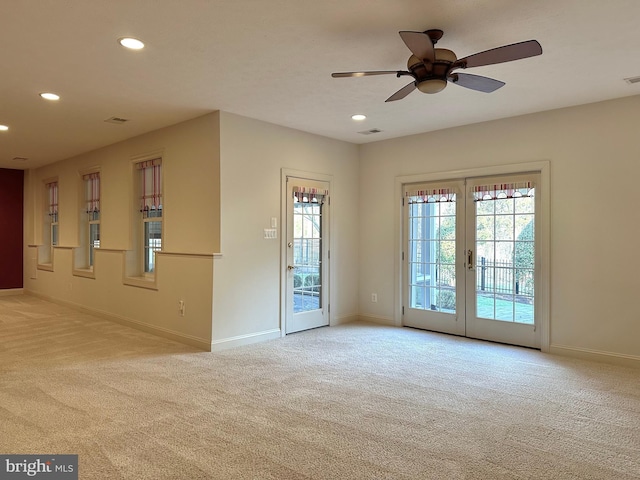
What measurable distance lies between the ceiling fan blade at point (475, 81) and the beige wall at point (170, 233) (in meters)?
2.74

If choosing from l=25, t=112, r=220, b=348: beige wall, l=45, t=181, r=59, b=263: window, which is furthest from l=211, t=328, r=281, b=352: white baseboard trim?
l=45, t=181, r=59, b=263: window

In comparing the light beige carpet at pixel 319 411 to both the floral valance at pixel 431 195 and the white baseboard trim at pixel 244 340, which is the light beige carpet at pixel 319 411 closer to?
the white baseboard trim at pixel 244 340

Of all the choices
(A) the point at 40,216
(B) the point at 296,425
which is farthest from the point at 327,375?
(A) the point at 40,216

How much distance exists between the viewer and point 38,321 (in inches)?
249

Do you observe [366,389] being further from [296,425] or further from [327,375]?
[296,425]

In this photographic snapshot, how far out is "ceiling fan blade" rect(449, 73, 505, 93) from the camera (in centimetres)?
306

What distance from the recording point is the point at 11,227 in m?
9.25

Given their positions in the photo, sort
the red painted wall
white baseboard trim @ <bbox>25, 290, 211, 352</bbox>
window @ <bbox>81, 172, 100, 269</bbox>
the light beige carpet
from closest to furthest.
A: the light beige carpet, white baseboard trim @ <bbox>25, 290, 211, 352</bbox>, window @ <bbox>81, 172, 100, 269</bbox>, the red painted wall

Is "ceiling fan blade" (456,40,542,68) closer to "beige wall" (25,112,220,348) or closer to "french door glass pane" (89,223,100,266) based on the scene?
"beige wall" (25,112,220,348)

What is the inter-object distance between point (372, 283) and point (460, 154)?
2204 mm

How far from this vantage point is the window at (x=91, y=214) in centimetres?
725

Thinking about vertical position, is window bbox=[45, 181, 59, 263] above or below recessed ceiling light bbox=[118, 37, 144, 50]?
below

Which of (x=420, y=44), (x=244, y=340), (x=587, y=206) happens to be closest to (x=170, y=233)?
(x=244, y=340)

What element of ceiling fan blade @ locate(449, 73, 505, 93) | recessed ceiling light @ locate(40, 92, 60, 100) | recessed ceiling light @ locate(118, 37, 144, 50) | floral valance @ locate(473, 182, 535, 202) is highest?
recessed ceiling light @ locate(40, 92, 60, 100)
